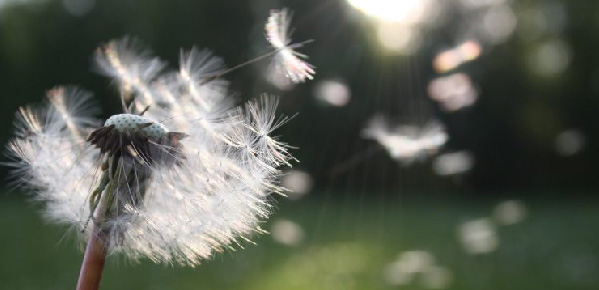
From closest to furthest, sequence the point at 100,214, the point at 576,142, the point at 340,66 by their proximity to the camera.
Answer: the point at 100,214
the point at 340,66
the point at 576,142

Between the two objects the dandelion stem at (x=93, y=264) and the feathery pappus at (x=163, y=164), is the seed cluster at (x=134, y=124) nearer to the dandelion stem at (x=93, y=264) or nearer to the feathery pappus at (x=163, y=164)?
the feathery pappus at (x=163, y=164)

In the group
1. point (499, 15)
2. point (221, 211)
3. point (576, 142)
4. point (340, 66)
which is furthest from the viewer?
point (576, 142)

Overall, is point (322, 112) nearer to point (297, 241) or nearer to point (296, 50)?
point (297, 241)

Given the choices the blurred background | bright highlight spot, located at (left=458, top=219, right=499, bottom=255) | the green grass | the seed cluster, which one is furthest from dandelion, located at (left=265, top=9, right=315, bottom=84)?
bright highlight spot, located at (left=458, top=219, right=499, bottom=255)

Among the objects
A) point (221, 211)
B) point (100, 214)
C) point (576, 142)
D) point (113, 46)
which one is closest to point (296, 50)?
point (221, 211)

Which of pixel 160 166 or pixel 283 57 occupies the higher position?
pixel 283 57

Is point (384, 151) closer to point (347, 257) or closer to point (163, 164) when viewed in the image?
point (347, 257)

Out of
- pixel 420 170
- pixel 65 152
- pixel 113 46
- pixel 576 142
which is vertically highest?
pixel 576 142

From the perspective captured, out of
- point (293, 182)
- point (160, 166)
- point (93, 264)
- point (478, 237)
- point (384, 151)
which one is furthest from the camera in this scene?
Result: point (478, 237)

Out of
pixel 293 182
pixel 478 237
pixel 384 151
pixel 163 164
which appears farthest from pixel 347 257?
pixel 163 164
